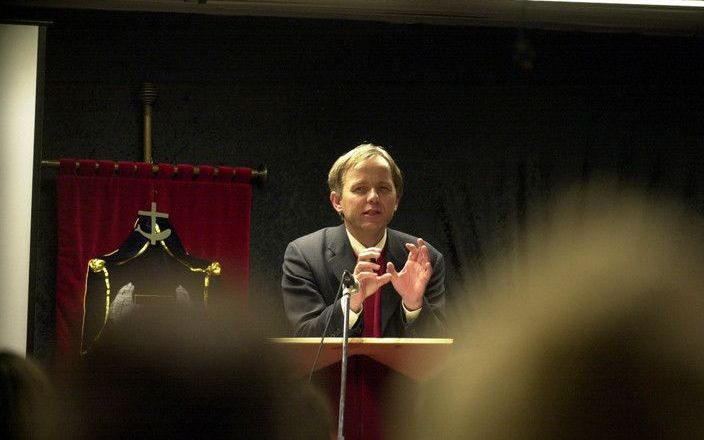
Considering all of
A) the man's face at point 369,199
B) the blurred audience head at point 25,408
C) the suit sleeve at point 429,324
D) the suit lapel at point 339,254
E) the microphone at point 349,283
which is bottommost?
the suit sleeve at point 429,324

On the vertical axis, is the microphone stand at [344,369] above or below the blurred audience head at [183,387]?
below

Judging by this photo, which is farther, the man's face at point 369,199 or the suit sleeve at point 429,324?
the man's face at point 369,199

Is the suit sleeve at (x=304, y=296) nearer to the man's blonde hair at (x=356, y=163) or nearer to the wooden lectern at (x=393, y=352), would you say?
the man's blonde hair at (x=356, y=163)

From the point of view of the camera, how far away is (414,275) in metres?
2.76

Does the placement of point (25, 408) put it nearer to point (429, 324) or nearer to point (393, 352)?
point (393, 352)

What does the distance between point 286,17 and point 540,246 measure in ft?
5.38

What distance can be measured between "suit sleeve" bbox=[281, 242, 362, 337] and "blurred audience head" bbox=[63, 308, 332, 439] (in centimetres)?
205

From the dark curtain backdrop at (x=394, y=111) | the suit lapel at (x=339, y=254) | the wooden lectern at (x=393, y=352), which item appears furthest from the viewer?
the dark curtain backdrop at (x=394, y=111)

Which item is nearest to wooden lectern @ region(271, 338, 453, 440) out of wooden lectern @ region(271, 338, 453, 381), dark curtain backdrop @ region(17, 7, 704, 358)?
wooden lectern @ region(271, 338, 453, 381)

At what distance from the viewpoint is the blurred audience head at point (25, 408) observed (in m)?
0.71

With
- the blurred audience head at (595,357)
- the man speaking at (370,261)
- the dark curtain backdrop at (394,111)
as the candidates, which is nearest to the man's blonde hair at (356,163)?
the man speaking at (370,261)

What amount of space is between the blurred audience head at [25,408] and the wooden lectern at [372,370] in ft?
5.30

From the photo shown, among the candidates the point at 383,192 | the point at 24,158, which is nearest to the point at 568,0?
the point at 383,192

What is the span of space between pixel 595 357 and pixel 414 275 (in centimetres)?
192
